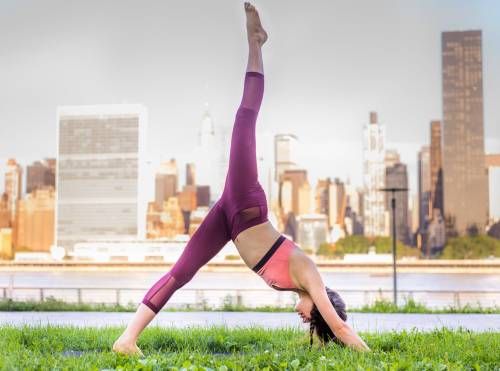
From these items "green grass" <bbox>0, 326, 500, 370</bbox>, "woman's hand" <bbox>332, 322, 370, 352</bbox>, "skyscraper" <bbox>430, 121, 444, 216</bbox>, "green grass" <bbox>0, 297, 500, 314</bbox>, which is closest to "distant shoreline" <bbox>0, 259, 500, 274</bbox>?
"skyscraper" <bbox>430, 121, 444, 216</bbox>

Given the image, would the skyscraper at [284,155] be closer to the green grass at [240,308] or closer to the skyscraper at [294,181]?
the skyscraper at [294,181]

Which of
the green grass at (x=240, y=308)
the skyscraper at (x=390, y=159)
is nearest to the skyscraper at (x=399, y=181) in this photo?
the skyscraper at (x=390, y=159)

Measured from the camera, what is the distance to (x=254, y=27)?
4.66 meters

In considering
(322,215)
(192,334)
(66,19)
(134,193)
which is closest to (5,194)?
(134,193)

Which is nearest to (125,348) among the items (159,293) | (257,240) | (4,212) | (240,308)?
(159,293)

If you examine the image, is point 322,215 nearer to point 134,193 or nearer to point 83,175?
point 134,193

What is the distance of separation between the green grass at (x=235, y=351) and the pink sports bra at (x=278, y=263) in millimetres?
429

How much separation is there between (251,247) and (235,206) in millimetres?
265

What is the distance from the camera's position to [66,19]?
124 meters

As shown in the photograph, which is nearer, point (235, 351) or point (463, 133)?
point (235, 351)

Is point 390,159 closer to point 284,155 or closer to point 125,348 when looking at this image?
point 284,155

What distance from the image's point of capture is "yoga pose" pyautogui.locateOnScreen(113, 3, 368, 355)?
432 cm

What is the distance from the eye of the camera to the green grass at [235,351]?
3799mm

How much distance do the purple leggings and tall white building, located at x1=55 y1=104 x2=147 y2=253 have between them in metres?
Result: 117
